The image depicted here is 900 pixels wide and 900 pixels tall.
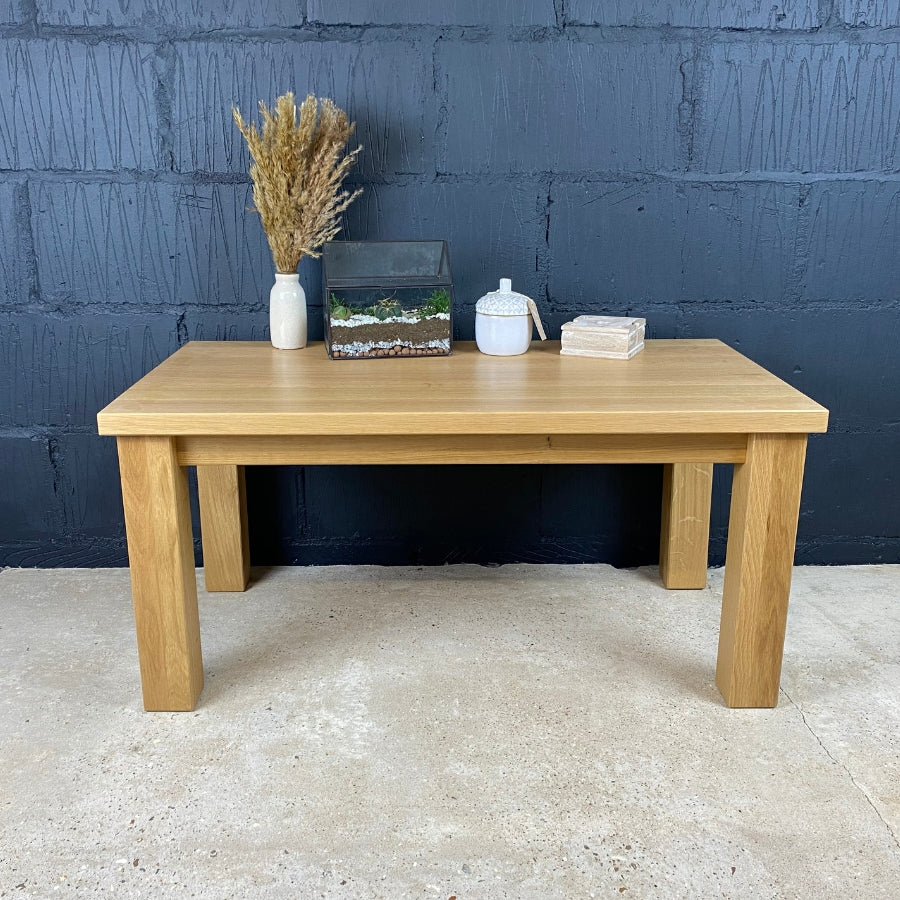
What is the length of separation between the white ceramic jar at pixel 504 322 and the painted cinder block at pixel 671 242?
32 centimetres

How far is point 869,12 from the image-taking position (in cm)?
246

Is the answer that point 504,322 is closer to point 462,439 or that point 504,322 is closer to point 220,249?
point 462,439

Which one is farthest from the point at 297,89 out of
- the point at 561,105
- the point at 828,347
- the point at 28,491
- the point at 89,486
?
the point at 828,347

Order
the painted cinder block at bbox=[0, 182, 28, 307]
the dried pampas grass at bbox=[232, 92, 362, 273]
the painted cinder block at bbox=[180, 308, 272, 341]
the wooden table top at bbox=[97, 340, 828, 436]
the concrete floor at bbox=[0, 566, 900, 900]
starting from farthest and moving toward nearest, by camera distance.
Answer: the painted cinder block at bbox=[180, 308, 272, 341], the painted cinder block at bbox=[0, 182, 28, 307], the dried pampas grass at bbox=[232, 92, 362, 273], the wooden table top at bbox=[97, 340, 828, 436], the concrete floor at bbox=[0, 566, 900, 900]

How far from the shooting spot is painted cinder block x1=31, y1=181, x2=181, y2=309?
2541 millimetres

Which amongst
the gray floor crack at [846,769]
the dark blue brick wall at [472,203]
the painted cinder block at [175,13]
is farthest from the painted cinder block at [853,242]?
the painted cinder block at [175,13]

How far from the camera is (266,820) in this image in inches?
68.1

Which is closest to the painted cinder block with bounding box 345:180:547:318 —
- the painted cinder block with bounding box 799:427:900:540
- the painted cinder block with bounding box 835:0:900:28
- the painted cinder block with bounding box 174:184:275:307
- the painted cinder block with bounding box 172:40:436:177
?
the painted cinder block with bounding box 172:40:436:177

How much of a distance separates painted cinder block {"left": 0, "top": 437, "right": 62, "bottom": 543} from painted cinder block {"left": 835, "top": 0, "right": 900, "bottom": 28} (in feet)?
8.10

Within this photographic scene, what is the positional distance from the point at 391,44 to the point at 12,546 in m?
1.80

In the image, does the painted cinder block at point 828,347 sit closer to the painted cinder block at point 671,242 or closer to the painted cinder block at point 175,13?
the painted cinder block at point 671,242

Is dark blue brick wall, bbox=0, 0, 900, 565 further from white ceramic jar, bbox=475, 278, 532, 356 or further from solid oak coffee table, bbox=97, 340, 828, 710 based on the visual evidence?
solid oak coffee table, bbox=97, 340, 828, 710

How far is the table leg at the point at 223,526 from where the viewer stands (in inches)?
101

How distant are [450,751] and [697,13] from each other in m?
1.94
